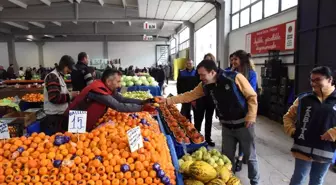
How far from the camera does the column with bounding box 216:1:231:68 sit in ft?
33.6

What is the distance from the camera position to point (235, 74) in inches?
99.7

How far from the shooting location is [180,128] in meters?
3.49

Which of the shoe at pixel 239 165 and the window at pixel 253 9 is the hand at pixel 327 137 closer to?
the shoe at pixel 239 165

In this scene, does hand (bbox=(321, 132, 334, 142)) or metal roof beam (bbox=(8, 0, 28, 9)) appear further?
metal roof beam (bbox=(8, 0, 28, 9))

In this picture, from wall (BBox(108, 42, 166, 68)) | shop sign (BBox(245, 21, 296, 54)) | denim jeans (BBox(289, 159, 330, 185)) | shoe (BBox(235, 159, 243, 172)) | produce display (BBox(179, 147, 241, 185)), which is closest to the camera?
produce display (BBox(179, 147, 241, 185))

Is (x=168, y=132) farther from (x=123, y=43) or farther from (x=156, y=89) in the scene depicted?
(x=123, y=43)

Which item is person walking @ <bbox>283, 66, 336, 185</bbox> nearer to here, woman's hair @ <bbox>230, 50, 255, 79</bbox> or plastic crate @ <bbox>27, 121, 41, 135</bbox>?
woman's hair @ <bbox>230, 50, 255, 79</bbox>

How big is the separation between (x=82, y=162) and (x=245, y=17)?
8.52 m

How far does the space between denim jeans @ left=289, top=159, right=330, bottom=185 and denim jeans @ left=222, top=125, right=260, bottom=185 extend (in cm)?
43

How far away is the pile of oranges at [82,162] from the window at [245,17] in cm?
791

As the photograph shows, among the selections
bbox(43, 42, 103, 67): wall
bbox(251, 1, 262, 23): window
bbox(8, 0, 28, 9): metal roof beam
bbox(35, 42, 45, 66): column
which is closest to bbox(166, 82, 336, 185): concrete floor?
bbox(251, 1, 262, 23): window

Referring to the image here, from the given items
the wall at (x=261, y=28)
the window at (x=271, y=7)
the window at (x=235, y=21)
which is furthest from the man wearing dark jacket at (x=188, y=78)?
the window at (x=235, y=21)

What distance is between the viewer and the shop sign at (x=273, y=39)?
21.0 feet

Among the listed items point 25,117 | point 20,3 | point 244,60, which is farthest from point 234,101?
point 20,3
